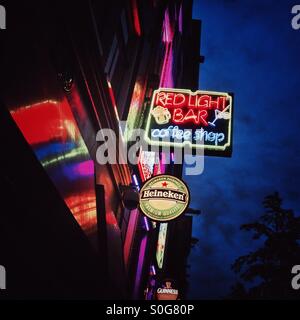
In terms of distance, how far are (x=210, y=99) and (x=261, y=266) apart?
75.7 ft

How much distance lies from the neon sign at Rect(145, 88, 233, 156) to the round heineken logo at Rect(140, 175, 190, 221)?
3.72 ft

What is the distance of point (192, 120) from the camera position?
33.6ft

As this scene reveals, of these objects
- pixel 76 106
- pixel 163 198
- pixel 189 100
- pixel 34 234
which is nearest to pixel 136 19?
pixel 189 100

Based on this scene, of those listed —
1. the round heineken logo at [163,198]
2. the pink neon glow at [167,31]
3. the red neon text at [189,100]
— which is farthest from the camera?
the pink neon glow at [167,31]

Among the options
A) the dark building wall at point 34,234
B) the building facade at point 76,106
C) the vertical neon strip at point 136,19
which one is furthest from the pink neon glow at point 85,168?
the vertical neon strip at point 136,19

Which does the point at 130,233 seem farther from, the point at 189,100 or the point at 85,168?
the point at 85,168

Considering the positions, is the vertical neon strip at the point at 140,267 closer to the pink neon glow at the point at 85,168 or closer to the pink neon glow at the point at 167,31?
the pink neon glow at the point at 85,168

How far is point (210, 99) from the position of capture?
10969mm

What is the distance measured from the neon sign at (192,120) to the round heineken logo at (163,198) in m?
1.14

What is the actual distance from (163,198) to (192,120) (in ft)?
8.65

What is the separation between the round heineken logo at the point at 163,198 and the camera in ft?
29.8

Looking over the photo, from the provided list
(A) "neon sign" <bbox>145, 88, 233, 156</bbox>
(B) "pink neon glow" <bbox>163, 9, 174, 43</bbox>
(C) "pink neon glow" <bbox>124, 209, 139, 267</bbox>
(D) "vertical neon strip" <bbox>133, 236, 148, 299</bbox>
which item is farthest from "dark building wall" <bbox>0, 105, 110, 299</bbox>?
(B) "pink neon glow" <bbox>163, 9, 174, 43</bbox>
